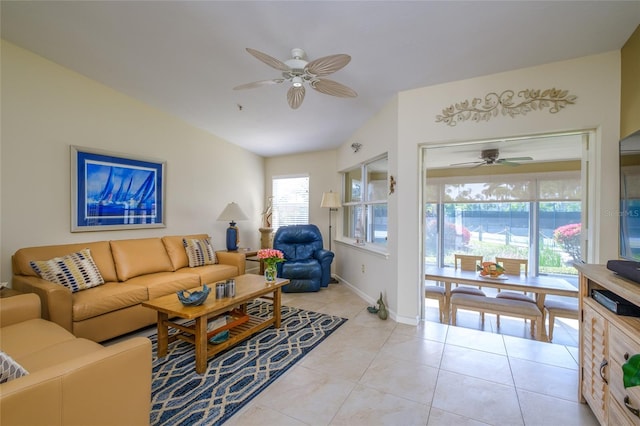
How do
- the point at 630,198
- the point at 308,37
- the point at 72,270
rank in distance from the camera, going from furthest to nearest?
the point at 72,270 → the point at 308,37 → the point at 630,198

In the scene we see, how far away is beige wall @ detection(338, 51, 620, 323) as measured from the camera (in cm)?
232

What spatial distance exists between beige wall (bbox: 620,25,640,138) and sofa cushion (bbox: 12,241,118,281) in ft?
16.4

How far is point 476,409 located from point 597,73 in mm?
2886

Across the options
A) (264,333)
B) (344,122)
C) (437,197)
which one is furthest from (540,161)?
(264,333)

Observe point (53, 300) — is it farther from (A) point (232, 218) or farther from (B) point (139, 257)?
(A) point (232, 218)

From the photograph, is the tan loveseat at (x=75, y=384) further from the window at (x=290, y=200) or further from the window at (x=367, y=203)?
the window at (x=290, y=200)

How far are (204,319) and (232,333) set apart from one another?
22.9 inches

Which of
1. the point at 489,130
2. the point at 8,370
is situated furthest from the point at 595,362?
the point at 8,370

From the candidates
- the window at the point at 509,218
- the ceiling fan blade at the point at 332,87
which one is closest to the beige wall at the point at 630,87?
the ceiling fan blade at the point at 332,87

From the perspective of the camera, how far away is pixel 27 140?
2.64m

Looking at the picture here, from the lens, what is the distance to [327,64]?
77.7 inches

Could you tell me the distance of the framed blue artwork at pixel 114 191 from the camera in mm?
3027

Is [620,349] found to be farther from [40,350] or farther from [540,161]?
[540,161]

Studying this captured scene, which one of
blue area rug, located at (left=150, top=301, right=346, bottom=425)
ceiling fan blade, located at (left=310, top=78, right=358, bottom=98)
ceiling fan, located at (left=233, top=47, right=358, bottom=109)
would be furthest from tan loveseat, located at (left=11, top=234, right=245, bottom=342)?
A: ceiling fan blade, located at (left=310, top=78, right=358, bottom=98)
